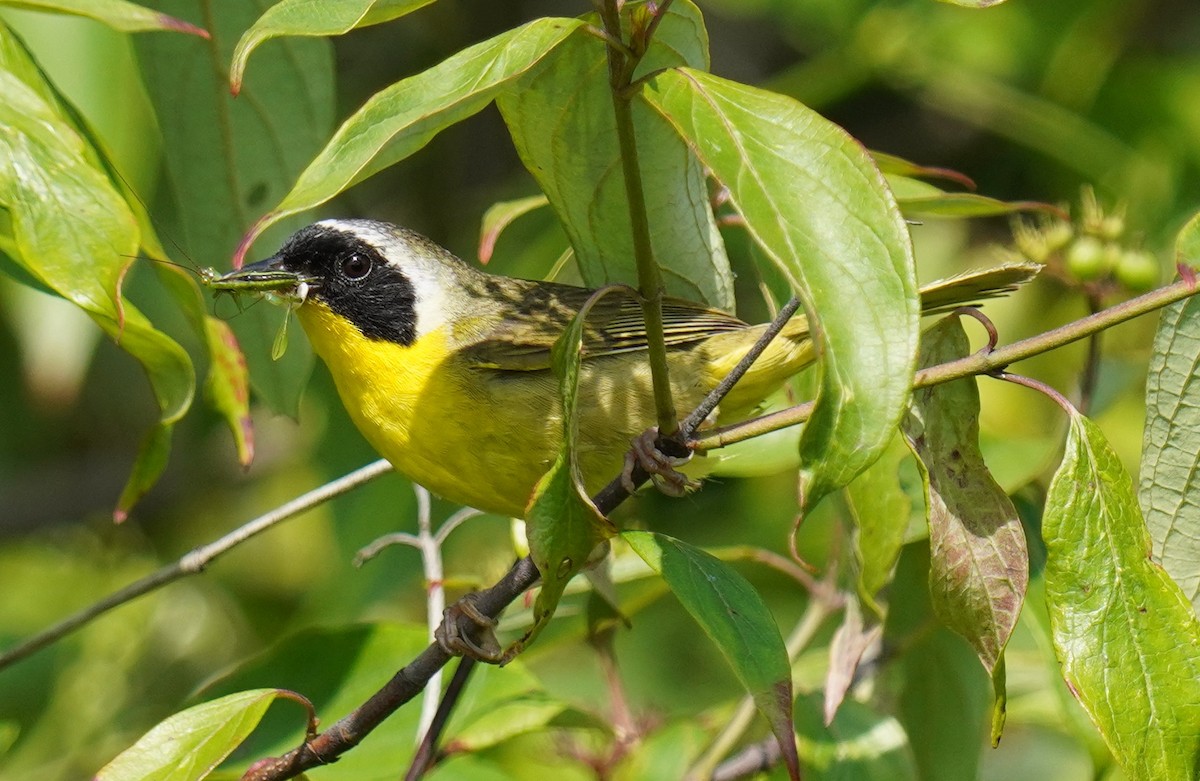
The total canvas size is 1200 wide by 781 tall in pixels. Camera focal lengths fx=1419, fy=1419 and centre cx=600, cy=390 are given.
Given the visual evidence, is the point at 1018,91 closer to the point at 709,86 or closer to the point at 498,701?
the point at 498,701

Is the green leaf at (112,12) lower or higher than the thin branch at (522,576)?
higher

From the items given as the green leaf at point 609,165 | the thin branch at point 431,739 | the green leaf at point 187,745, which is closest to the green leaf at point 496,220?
the green leaf at point 609,165

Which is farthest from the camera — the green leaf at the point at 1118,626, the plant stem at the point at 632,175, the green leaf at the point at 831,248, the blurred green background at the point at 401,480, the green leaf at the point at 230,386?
the blurred green background at the point at 401,480

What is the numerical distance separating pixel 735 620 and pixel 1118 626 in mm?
441

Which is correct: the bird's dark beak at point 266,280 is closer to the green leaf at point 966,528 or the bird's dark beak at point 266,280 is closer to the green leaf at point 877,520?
the green leaf at point 877,520

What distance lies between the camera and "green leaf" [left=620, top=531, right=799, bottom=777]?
156 cm

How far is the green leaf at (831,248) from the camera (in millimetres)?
1331

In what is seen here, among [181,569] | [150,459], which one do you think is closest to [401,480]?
[181,569]

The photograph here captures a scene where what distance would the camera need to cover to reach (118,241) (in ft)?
6.15

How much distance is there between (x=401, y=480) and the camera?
370 centimetres

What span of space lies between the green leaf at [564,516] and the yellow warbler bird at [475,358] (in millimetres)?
973

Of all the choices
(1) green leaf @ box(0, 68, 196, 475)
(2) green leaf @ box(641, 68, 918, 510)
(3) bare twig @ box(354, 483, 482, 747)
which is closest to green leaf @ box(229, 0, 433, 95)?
(2) green leaf @ box(641, 68, 918, 510)

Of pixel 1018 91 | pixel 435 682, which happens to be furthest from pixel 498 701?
pixel 1018 91

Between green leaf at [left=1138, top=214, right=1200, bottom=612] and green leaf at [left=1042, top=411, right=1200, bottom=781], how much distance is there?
206 mm
